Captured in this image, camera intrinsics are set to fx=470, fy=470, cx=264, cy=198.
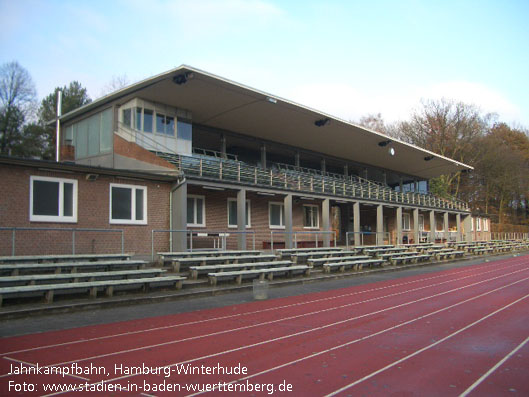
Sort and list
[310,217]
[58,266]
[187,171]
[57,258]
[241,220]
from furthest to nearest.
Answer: [310,217], [241,220], [187,171], [57,258], [58,266]

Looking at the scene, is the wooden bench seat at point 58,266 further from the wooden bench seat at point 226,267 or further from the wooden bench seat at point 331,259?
the wooden bench seat at point 331,259

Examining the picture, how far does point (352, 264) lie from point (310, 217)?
11314 millimetres

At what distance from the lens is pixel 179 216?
19641mm

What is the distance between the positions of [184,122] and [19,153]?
2469 cm

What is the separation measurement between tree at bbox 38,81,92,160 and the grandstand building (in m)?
19.8

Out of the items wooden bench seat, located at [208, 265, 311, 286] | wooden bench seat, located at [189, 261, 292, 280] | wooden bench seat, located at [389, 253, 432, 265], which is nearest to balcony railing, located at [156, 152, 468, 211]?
wooden bench seat, located at [189, 261, 292, 280]

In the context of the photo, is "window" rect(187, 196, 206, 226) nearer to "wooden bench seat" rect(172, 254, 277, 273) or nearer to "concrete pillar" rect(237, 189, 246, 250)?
"concrete pillar" rect(237, 189, 246, 250)

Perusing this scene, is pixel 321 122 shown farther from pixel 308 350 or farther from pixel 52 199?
pixel 308 350

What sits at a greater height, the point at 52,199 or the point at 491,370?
the point at 52,199

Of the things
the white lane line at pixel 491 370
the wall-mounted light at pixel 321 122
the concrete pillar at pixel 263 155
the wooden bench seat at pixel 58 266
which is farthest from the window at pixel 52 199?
the wall-mounted light at pixel 321 122

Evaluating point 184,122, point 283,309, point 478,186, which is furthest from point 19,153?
point 478,186

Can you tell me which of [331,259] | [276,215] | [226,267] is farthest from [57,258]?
[276,215]

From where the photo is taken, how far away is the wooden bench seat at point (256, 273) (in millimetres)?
15156

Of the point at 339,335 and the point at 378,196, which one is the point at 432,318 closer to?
the point at 339,335
